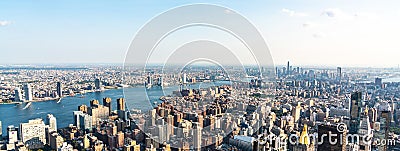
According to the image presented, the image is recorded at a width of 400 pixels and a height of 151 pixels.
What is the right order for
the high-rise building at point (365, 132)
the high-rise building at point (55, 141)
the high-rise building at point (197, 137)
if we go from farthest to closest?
the high-rise building at point (55, 141) → the high-rise building at point (197, 137) → the high-rise building at point (365, 132)

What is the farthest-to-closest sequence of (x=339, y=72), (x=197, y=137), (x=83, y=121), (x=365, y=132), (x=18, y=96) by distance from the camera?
(x=339, y=72), (x=18, y=96), (x=83, y=121), (x=365, y=132), (x=197, y=137)

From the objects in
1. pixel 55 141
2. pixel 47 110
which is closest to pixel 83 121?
pixel 55 141

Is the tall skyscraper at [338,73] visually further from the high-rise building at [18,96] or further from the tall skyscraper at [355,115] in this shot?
the high-rise building at [18,96]

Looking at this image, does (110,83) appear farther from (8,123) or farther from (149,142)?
(149,142)

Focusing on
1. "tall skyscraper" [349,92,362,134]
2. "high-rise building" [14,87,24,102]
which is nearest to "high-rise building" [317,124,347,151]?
"tall skyscraper" [349,92,362,134]

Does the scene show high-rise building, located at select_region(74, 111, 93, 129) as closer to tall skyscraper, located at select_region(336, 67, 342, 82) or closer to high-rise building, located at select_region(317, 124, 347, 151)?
high-rise building, located at select_region(317, 124, 347, 151)

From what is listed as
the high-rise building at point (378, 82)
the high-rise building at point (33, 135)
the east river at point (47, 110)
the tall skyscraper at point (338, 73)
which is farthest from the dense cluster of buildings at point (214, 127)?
the tall skyscraper at point (338, 73)

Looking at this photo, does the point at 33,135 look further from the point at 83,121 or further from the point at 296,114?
the point at 296,114

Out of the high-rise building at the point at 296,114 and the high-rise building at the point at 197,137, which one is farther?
the high-rise building at the point at 296,114
